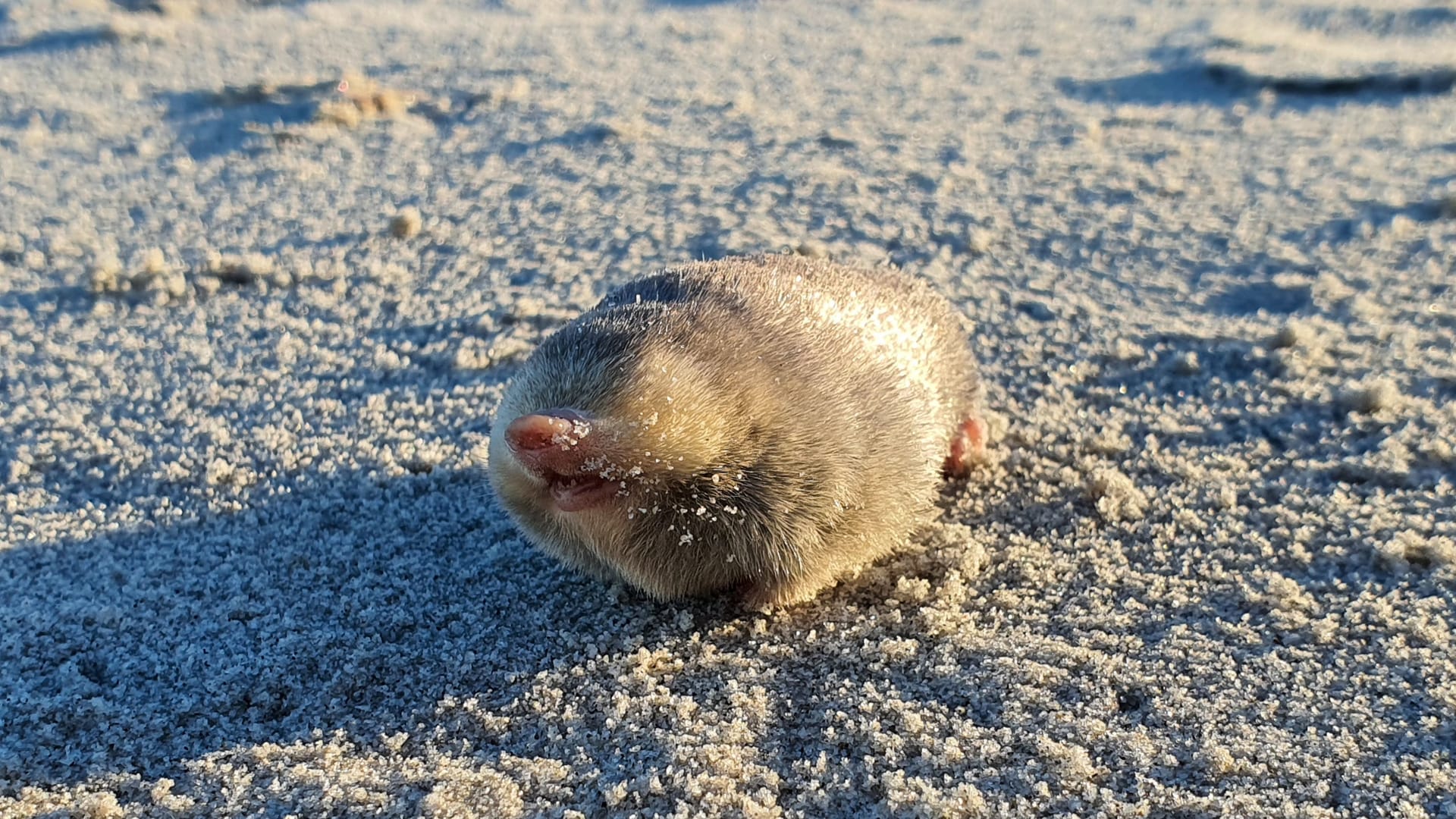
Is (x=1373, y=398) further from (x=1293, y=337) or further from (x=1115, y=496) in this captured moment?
(x=1115, y=496)

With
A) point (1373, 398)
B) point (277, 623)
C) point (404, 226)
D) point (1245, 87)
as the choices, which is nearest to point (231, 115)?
point (404, 226)

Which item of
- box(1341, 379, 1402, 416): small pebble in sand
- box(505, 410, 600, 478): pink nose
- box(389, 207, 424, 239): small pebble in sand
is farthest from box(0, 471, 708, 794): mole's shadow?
box(1341, 379, 1402, 416): small pebble in sand

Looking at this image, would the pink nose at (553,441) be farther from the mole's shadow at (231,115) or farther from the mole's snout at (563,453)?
the mole's shadow at (231,115)

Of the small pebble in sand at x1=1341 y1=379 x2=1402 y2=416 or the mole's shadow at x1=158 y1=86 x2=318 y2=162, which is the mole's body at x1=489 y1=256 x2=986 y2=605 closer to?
the small pebble in sand at x1=1341 y1=379 x2=1402 y2=416

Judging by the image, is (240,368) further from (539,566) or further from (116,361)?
(539,566)

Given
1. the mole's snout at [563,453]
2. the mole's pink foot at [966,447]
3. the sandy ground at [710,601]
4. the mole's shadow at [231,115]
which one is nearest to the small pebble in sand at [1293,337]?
the sandy ground at [710,601]

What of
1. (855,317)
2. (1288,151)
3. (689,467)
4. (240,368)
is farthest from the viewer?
(1288,151)

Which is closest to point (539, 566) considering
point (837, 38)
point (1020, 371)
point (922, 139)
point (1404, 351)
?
point (1020, 371)
